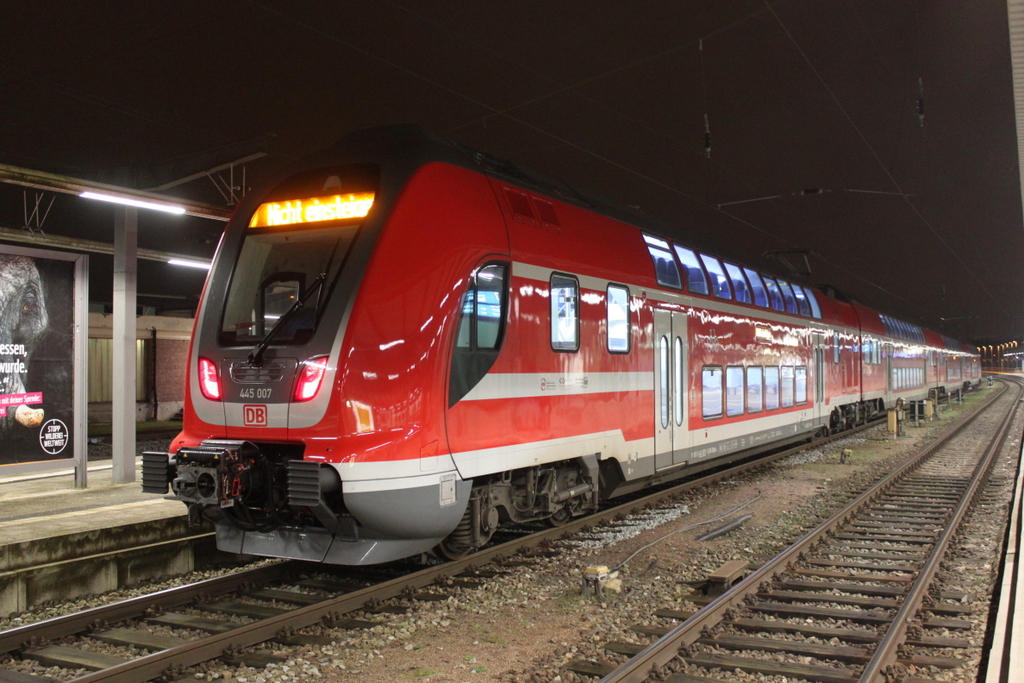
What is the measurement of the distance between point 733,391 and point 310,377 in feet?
27.2

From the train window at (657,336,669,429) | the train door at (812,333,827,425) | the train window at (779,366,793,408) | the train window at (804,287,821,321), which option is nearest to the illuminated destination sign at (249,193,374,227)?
the train window at (657,336,669,429)

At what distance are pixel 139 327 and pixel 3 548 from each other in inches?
890

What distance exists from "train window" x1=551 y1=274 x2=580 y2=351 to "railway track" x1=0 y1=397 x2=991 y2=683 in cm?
209

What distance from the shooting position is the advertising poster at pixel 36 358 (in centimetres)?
916

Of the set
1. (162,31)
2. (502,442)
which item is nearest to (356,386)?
(502,442)

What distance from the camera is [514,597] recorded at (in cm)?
633

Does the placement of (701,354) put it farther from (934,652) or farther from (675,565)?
(934,652)

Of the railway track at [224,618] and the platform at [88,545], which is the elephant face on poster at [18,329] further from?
the railway track at [224,618]

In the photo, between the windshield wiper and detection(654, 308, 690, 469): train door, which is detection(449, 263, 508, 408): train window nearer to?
the windshield wiper

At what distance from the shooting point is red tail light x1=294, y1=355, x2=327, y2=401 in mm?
5707

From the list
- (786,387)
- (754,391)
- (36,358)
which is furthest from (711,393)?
(36,358)

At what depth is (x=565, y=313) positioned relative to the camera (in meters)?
7.75

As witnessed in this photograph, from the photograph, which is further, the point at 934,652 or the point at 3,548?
the point at 3,548

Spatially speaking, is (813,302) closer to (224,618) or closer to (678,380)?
(678,380)
